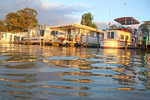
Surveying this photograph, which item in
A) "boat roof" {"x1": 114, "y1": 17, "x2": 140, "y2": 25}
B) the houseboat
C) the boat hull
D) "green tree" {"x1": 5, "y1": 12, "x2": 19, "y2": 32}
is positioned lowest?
the boat hull

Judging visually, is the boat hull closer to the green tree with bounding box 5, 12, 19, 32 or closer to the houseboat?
the houseboat

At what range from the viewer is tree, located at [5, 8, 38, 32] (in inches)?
1861

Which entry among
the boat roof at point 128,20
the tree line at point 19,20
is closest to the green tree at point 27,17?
the tree line at point 19,20

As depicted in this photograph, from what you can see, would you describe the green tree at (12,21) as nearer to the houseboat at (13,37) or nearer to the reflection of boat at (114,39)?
the houseboat at (13,37)

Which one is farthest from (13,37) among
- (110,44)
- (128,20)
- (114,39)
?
(128,20)

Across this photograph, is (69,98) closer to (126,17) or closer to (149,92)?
(149,92)

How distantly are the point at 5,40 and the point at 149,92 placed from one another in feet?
149

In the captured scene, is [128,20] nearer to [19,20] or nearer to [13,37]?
[13,37]

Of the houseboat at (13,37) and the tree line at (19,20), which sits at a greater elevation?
the tree line at (19,20)

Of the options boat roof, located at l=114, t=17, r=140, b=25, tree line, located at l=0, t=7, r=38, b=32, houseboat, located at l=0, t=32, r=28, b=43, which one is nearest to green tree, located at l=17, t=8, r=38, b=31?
tree line, located at l=0, t=7, r=38, b=32

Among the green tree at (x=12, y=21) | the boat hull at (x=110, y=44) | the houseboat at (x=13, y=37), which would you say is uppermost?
the green tree at (x=12, y=21)

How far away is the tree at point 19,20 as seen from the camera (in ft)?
155

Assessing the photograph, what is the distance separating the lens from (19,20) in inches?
1895

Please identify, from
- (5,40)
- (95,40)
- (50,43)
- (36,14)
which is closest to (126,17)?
(95,40)
